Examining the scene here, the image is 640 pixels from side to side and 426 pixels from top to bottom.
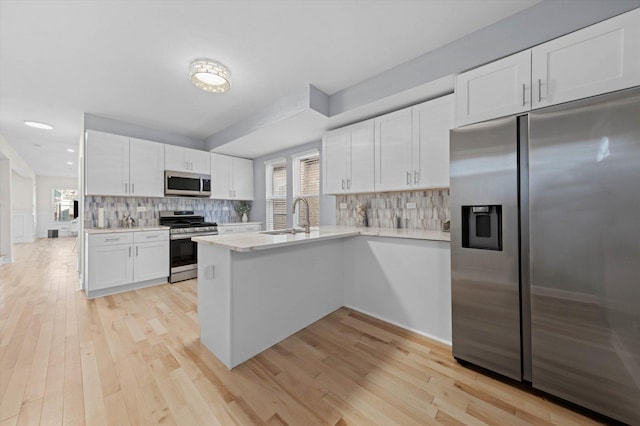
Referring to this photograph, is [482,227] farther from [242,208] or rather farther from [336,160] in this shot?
[242,208]

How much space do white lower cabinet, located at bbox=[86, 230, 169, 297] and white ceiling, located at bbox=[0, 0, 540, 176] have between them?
72.2 inches

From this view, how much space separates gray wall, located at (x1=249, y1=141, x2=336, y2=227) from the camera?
3.86 m

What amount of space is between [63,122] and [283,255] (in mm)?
4503

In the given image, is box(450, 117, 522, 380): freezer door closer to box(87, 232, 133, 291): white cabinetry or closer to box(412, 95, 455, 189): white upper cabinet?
box(412, 95, 455, 189): white upper cabinet

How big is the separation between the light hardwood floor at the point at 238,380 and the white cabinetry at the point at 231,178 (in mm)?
2723

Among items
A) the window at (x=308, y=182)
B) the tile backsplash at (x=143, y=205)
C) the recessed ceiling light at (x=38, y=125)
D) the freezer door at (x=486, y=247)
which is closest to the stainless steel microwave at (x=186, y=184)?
the tile backsplash at (x=143, y=205)

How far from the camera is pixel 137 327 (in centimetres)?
240

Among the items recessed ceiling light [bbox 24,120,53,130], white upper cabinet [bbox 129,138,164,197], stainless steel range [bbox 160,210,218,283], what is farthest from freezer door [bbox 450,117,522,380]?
recessed ceiling light [bbox 24,120,53,130]

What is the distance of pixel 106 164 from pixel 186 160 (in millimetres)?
1102

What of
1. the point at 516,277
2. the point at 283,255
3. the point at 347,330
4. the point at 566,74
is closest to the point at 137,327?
the point at 283,255

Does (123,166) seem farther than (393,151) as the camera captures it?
Yes

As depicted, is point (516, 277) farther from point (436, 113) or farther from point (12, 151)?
point (12, 151)

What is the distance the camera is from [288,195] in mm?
4523

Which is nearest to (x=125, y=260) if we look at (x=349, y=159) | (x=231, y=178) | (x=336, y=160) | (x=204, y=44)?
(x=231, y=178)
